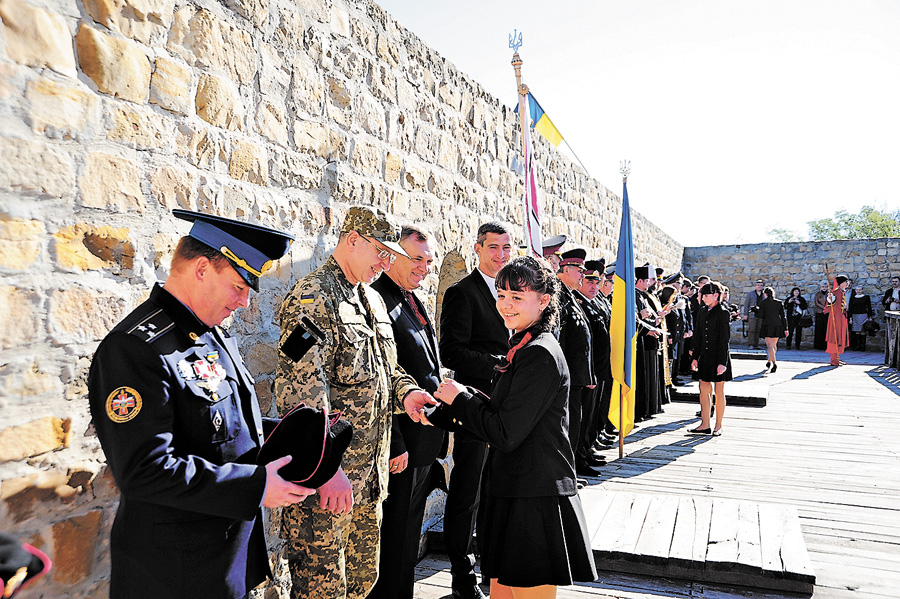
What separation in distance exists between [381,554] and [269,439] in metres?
1.41

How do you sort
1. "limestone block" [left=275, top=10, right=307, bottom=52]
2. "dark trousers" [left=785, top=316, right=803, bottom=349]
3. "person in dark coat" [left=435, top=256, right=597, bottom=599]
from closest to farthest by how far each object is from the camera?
"person in dark coat" [left=435, top=256, right=597, bottom=599]
"limestone block" [left=275, top=10, right=307, bottom=52]
"dark trousers" [left=785, top=316, right=803, bottom=349]

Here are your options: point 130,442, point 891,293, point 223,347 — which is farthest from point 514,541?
point 891,293

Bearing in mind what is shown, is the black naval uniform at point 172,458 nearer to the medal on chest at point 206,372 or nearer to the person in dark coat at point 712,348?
the medal on chest at point 206,372

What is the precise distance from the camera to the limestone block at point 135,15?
2004 millimetres

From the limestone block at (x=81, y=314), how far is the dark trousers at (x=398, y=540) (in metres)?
1.51

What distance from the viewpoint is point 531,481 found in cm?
234

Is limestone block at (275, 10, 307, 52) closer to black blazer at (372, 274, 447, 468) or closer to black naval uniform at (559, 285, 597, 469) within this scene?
black blazer at (372, 274, 447, 468)

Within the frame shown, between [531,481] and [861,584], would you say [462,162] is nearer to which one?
[531,481]

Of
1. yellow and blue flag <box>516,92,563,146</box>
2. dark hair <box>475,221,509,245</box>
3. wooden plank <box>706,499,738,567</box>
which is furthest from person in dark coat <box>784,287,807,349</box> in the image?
dark hair <box>475,221,509,245</box>

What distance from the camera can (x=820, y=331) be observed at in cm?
1945

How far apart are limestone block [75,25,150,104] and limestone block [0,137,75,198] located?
31cm

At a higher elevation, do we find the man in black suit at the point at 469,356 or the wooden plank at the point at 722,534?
the man in black suit at the point at 469,356

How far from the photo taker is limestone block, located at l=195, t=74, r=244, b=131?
243 centimetres

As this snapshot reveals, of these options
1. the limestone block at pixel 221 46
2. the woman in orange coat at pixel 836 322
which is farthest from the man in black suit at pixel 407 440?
the woman in orange coat at pixel 836 322
